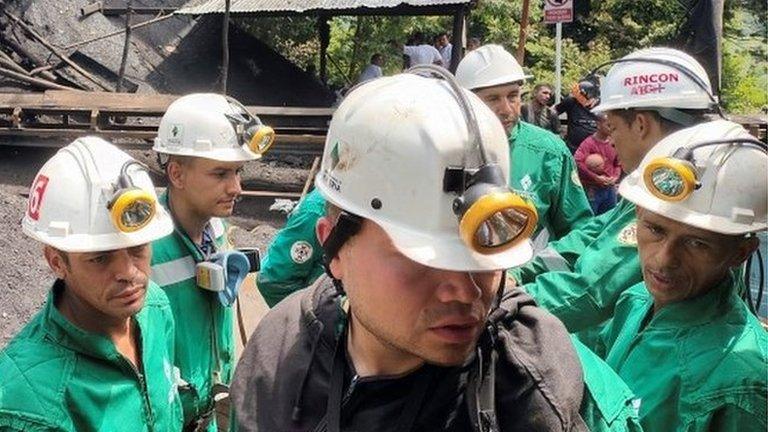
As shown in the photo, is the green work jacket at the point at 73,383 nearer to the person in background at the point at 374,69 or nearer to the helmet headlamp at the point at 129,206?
the helmet headlamp at the point at 129,206

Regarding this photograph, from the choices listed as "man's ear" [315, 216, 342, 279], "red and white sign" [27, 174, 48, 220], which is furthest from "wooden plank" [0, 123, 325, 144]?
"man's ear" [315, 216, 342, 279]

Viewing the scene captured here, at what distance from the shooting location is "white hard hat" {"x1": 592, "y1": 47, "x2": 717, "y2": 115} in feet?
10.3

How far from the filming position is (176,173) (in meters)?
3.71

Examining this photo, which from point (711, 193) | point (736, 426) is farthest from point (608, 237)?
point (736, 426)

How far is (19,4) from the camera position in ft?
52.6

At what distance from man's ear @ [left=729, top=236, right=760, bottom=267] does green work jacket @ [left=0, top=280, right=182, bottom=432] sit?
1730mm

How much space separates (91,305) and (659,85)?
82.4 inches

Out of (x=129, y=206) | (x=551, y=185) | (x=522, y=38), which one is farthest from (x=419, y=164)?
(x=522, y=38)

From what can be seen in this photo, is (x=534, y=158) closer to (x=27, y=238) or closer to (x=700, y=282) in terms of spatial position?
(x=700, y=282)

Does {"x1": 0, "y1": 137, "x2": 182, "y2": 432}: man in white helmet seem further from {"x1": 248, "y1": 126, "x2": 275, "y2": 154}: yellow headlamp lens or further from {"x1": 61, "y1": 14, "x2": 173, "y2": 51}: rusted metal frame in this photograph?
{"x1": 61, "y1": 14, "x2": 173, "y2": 51}: rusted metal frame

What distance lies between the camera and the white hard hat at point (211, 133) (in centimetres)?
371

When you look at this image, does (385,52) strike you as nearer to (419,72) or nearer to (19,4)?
(19,4)

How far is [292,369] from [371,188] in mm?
470

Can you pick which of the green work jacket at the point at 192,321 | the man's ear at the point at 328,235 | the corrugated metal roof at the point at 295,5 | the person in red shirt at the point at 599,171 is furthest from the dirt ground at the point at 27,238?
the man's ear at the point at 328,235
